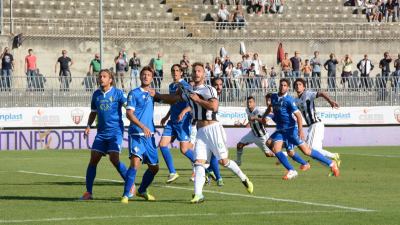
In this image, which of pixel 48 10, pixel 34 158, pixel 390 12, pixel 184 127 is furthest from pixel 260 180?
pixel 390 12

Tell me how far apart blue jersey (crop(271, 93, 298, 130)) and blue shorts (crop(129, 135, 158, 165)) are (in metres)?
6.89

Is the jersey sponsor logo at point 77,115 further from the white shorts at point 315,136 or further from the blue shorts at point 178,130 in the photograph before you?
the blue shorts at point 178,130

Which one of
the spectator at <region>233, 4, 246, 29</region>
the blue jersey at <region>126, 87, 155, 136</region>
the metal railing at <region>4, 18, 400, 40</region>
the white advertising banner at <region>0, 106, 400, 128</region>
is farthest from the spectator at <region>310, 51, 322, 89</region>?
the blue jersey at <region>126, 87, 155, 136</region>

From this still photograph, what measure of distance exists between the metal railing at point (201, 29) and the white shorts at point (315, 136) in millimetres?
23870

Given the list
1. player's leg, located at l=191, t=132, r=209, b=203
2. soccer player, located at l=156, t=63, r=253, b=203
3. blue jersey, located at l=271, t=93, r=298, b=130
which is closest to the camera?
player's leg, located at l=191, t=132, r=209, b=203

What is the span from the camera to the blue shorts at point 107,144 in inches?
669

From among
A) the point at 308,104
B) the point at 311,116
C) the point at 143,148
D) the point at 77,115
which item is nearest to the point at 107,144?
the point at 143,148

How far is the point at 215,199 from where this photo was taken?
1669cm

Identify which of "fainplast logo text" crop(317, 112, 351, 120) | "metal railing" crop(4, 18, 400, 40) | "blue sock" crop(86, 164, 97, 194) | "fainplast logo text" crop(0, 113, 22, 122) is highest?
"metal railing" crop(4, 18, 400, 40)

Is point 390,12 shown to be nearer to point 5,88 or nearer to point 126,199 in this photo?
point 5,88

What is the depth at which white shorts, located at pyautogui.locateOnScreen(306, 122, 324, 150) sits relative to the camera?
24172 millimetres

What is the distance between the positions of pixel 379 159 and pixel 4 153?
12.1 metres

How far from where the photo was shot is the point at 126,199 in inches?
639

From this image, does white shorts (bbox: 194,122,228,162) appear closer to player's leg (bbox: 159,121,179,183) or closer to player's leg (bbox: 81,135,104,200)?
player's leg (bbox: 81,135,104,200)
